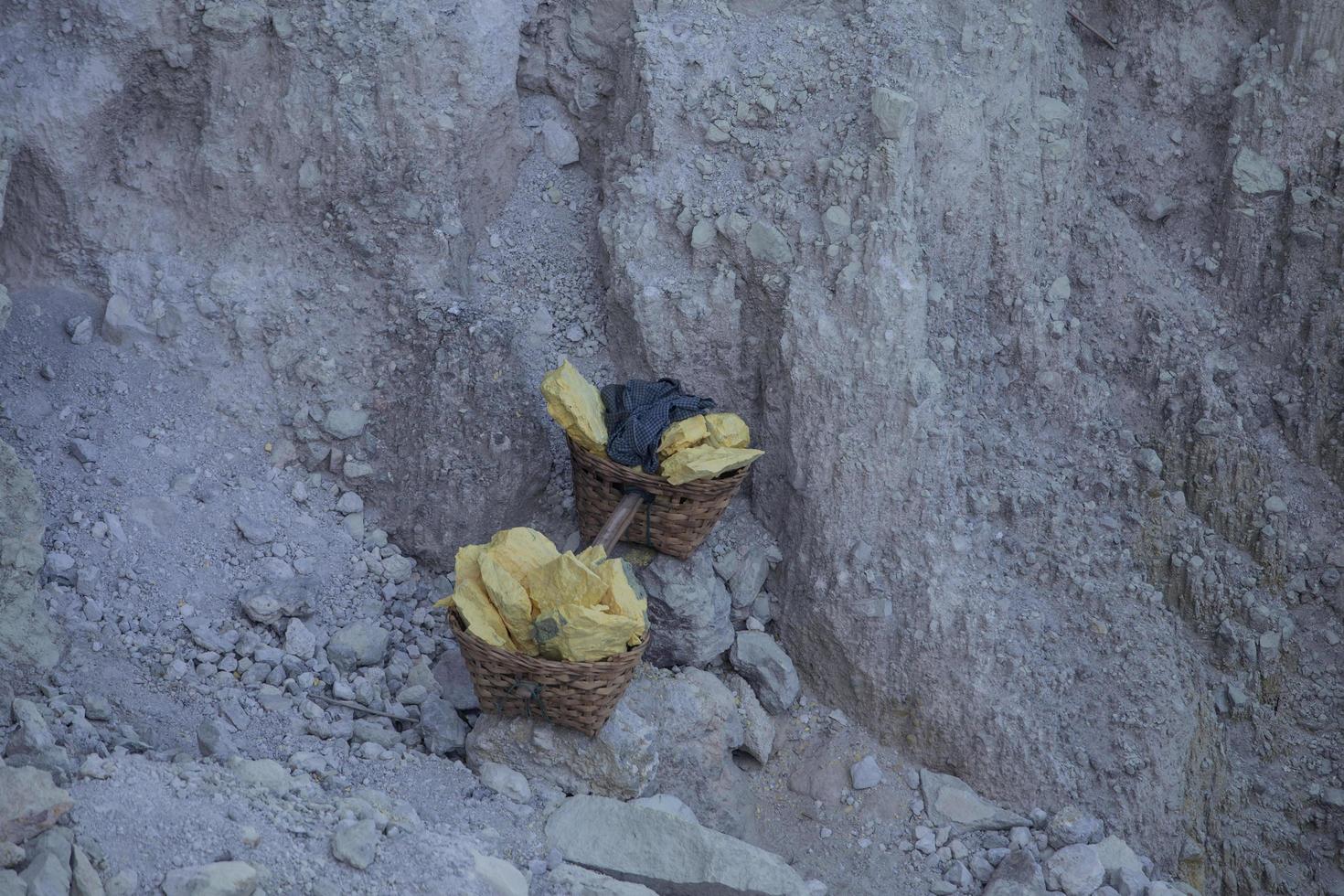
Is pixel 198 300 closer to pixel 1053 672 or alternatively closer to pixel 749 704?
pixel 749 704

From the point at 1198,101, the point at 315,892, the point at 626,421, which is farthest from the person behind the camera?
the point at 1198,101

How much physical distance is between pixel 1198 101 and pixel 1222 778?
1985 millimetres

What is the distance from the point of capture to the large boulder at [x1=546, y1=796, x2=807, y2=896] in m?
3.14

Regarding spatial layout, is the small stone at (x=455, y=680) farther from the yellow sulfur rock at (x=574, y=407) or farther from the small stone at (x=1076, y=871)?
the small stone at (x=1076, y=871)

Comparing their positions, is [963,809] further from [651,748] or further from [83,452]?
[83,452]

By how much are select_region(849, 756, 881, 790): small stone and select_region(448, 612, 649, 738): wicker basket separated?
0.87 meters

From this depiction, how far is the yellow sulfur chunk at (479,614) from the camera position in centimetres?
314

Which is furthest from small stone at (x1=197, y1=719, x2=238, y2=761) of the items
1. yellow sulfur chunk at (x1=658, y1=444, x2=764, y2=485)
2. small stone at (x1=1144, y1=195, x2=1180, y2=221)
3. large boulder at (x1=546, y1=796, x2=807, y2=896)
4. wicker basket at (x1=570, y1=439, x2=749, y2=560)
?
small stone at (x1=1144, y1=195, x2=1180, y2=221)

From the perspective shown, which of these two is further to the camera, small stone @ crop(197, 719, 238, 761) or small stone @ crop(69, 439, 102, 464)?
small stone @ crop(69, 439, 102, 464)

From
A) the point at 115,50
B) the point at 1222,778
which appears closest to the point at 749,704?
the point at 1222,778

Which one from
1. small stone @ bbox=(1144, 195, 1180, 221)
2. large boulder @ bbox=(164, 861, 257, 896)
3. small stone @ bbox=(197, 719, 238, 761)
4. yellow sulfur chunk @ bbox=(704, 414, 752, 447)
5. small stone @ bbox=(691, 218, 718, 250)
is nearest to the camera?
large boulder @ bbox=(164, 861, 257, 896)

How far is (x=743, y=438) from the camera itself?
372cm

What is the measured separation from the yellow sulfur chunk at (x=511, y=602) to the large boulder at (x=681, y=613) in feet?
2.10

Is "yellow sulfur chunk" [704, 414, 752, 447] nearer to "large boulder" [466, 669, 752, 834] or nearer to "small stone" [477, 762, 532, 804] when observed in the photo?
"large boulder" [466, 669, 752, 834]
